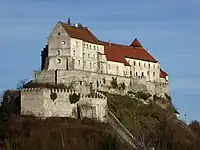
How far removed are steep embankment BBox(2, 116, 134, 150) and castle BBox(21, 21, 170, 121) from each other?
4.94ft

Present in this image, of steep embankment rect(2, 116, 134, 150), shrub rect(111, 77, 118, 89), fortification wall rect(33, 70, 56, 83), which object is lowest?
steep embankment rect(2, 116, 134, 150)

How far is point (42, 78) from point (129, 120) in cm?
1207

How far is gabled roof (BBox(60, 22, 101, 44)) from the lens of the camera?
116 m

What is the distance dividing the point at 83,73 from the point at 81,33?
22.7 feet

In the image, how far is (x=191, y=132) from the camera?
12681 cm

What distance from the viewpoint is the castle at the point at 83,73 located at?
350ft

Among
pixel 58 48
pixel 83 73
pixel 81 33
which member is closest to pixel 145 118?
pixel 83 73

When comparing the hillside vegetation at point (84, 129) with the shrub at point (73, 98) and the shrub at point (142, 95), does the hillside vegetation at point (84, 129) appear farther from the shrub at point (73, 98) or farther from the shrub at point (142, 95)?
the shrub at point (73, 98)

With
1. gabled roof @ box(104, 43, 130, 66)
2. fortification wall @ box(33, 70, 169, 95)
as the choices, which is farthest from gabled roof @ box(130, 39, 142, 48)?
fortification wall @ box(33, 70, 169, 95)

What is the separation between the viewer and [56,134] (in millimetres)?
102500

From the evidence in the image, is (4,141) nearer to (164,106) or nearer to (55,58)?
(55,58)

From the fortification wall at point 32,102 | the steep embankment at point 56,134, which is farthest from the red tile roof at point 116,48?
the steep embankment at point 56,134

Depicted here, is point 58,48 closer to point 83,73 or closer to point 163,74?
point 83,73

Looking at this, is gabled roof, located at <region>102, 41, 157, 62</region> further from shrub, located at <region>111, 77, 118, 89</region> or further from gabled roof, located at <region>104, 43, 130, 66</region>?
shrub, located at <region>111, 77, 118, 89</region>
